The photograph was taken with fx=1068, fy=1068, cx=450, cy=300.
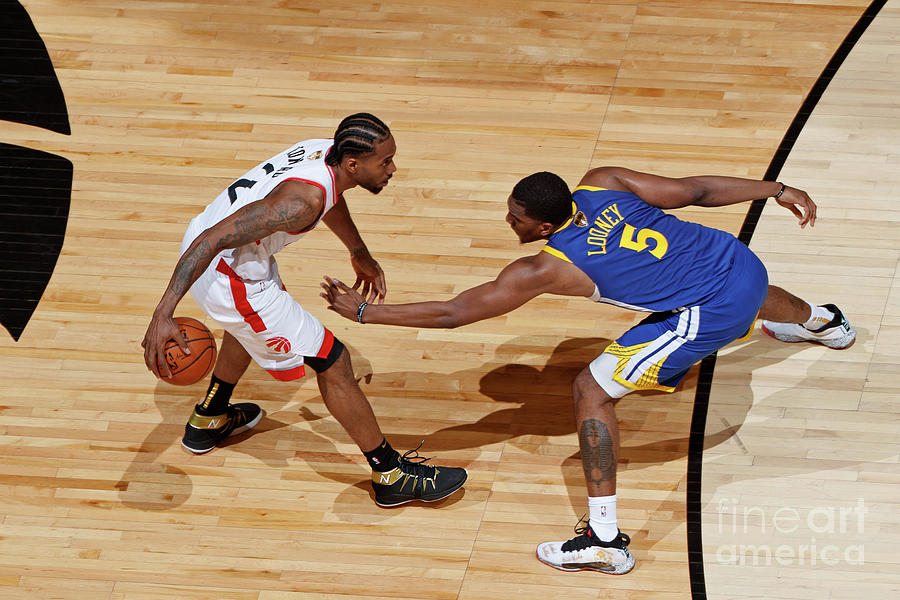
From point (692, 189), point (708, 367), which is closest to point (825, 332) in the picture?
point (708, 367)

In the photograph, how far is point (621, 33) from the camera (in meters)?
6.81

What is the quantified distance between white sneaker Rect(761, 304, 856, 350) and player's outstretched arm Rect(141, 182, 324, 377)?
95.4 inches

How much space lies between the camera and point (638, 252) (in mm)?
4262

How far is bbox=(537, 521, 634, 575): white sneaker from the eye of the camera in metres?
4.39

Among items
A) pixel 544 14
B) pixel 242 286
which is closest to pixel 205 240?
pixel 242 286

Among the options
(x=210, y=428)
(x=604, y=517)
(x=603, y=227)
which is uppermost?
(x=603, y=227)

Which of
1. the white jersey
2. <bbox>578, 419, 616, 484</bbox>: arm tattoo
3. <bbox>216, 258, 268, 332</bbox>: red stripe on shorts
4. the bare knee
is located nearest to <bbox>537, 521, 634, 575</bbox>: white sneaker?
<bbox>578, 419, 616, 484</bbox>: arm tattoo

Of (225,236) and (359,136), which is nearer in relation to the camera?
(225,236)

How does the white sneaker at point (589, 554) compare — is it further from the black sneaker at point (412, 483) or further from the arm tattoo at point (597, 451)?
the black sneaker at point (412, 483)

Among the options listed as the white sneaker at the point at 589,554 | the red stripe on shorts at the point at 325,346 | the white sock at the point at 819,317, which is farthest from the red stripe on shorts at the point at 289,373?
the white sock at the point at 819,317

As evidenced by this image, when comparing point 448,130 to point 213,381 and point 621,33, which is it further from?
point 213,381

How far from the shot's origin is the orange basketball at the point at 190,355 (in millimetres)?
4352

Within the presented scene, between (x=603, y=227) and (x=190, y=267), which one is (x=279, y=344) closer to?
(x=190, y=267)

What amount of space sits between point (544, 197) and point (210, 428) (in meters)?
1.95
